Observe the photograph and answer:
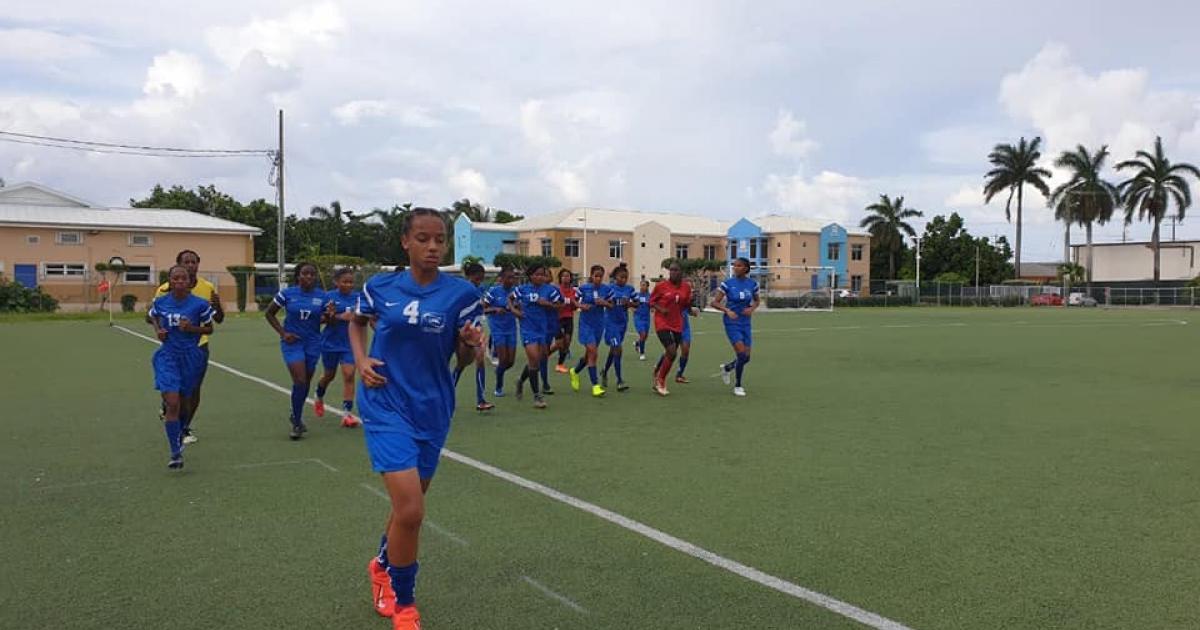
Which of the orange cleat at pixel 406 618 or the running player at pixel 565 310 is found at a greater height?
the running player at pixel 565 310

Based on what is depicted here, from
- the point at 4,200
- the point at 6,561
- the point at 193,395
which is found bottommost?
the point at 6,561

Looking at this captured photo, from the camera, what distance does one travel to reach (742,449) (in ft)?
27.9

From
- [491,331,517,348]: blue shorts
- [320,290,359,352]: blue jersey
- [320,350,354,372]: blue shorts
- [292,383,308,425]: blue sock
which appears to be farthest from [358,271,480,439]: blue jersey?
[491,331,517,348]: blue shorts

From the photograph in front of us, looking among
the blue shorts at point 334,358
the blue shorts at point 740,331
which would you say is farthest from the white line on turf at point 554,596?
the blue shorts at point 740,331

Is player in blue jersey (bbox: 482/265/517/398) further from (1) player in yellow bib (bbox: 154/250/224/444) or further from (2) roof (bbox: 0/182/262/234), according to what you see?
(2) roof (bbox: 0/182/262/234)

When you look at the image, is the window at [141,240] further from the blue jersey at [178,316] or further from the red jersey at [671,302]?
the blue jersey at [178,316]

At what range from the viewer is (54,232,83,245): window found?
158 ft

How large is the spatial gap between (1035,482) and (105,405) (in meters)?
11.2

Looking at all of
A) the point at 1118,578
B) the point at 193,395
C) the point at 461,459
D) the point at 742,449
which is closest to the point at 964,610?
the point at 1118,578

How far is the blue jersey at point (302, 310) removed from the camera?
941 cm

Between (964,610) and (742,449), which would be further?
(742,449)

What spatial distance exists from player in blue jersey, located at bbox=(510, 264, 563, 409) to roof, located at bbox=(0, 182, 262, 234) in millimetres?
44905

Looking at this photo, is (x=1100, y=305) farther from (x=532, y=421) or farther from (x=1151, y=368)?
(x=532, y=421)

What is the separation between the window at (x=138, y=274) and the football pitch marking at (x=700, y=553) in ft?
157
